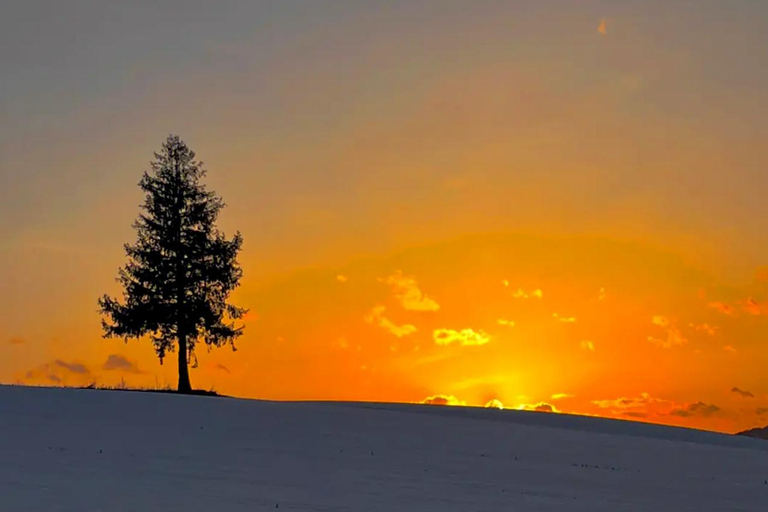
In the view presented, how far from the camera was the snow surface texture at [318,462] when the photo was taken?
14984mm

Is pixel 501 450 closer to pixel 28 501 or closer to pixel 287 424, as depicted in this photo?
pixel 287 424

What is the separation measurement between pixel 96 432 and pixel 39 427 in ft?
3.84

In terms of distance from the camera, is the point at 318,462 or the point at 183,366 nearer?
the point at 318,462

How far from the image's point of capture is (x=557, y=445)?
26812mm

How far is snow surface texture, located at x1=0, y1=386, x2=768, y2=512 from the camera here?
1498cm

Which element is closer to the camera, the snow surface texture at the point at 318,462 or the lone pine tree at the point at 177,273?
the snow surface texture at the point at 318,462

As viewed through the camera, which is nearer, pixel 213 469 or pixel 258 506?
pixel 258 506

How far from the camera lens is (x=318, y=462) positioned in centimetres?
1958

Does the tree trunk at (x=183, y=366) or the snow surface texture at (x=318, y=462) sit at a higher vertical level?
the tree trunk at (x=183, y=366)

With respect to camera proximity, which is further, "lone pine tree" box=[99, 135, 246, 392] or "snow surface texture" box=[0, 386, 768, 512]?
"lone pine tree" box=[99, 135, 246, 392]

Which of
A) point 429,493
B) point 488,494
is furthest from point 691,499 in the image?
point 429,493

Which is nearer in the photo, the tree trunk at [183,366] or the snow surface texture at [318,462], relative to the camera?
the snow surface texture at [318,462]

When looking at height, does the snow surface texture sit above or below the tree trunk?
below

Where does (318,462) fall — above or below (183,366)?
below
